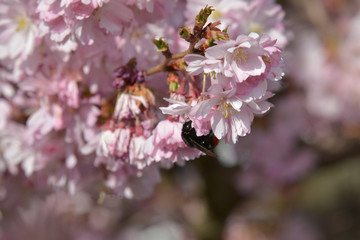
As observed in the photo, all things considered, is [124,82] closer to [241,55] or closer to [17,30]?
[241,55]

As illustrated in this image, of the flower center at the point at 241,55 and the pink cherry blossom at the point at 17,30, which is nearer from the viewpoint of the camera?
the flower center at the point at 241,55

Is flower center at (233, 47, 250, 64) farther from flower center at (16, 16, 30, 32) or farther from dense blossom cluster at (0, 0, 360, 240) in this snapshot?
flower center at (16, 16, 30, 32)

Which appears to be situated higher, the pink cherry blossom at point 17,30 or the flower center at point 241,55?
the flower center at point 241,55

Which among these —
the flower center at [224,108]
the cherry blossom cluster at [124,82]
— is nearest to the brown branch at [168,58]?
the cherry blossom cluster at [124,82]

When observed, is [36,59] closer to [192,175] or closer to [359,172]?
[192,175]

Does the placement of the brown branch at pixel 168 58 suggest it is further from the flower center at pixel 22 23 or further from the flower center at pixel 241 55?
the flower center at pixel 22 23

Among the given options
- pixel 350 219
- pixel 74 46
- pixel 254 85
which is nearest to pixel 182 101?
pixel 254 85

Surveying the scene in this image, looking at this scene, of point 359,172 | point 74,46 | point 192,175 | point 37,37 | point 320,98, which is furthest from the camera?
point 359,172

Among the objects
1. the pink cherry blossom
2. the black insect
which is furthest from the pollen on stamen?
the pink cherry blossom
